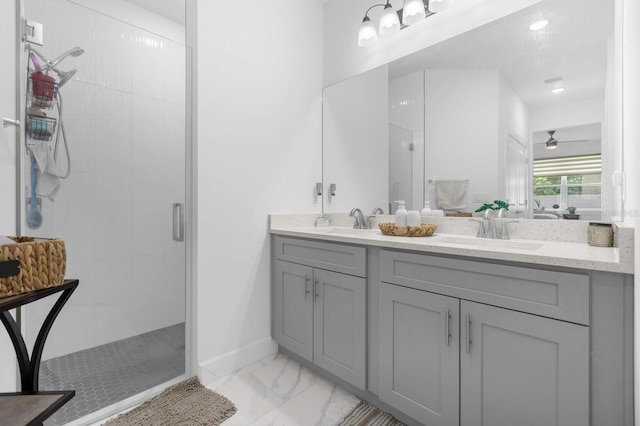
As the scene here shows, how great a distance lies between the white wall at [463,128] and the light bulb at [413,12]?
0.31 meters

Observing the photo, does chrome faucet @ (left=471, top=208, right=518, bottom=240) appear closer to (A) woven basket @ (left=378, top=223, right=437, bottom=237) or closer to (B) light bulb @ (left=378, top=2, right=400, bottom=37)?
(A) woven basket @ (left=378, top=223, right=437, bottom=237)

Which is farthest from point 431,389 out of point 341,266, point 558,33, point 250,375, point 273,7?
point 273,7

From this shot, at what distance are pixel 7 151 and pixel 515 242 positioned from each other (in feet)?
7.53

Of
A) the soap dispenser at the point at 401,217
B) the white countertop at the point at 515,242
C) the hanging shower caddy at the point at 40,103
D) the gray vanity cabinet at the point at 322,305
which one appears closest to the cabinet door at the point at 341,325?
the gray vanity cabinet at the point at 322,305

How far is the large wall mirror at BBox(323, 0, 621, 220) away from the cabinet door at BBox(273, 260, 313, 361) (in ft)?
2.35

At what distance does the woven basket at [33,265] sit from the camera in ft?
2.71

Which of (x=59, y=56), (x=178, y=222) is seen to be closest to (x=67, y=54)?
(x=59, y=56)

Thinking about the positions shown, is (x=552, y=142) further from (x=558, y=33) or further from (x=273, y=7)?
(x=273, y=7)

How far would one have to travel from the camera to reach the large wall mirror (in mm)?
A: 1465

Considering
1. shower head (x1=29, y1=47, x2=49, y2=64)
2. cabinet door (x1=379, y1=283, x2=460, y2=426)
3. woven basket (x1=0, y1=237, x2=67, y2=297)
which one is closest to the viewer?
woven basket (x1=0, y1=237, x2=67, y2=297)

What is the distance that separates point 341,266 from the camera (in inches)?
70.5

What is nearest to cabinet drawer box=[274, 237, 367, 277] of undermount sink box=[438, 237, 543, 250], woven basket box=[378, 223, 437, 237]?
woven basket box=[378, 223, 437, 237]

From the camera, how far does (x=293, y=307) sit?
2100mm

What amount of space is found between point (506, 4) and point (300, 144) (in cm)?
148
